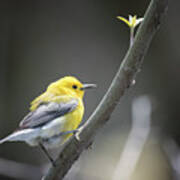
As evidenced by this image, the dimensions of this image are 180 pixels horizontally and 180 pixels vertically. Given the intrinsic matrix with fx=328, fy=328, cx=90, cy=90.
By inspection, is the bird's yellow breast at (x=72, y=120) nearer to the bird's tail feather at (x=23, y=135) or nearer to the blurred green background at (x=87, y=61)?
the bird's tail feather at (x=23, y=135)

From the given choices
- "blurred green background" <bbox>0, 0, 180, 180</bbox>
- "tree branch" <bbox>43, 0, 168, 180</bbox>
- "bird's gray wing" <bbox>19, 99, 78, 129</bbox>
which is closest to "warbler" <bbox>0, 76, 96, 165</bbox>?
"bird's gray wing" <bbox>19, 99, 78, 129</bbox>

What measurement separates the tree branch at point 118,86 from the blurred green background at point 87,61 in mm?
3570

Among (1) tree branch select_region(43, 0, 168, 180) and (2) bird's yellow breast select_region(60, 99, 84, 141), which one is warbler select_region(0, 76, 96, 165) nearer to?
(2) bird's yellow breast select_region(60, 99, 84, 141)

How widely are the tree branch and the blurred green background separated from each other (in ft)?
11.7

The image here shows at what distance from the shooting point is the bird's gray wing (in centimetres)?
304

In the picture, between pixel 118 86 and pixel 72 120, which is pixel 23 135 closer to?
pixel 72 120

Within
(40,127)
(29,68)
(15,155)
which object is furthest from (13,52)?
(40,127)

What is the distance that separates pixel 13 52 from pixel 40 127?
359 cm

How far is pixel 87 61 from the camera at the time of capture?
6133 millimetres

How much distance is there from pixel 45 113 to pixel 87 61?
9.97 ft

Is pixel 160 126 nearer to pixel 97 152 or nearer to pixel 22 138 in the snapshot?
pixel 97 152

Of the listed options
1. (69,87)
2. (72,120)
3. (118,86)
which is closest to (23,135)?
(72,120)

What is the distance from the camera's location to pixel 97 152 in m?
5.67

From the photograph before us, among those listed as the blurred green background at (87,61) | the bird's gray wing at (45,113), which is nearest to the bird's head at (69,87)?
the bird's gray wing at (45,113)
